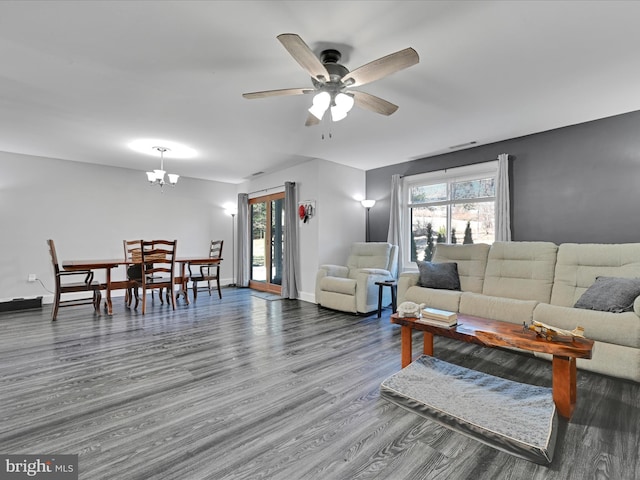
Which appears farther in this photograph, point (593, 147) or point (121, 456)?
point (593, 147)

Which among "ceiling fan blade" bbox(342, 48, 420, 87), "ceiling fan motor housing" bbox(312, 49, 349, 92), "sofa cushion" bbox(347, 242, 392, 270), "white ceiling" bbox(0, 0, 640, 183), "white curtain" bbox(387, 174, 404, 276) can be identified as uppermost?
"white ceiling" bbox(0, 0, 640, 183)

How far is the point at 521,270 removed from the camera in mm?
3443

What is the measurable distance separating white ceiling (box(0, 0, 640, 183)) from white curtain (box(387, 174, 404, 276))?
1.20 meters

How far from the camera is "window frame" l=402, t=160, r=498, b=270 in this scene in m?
4.46

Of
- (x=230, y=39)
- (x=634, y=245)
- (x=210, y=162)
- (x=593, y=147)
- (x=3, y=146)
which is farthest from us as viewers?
(x=210, y=162)

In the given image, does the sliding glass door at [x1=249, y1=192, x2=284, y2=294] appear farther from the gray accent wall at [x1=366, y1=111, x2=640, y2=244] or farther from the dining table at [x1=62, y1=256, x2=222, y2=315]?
the gray accent wall at [x1=366, y1=111, x2=640, y2=244]

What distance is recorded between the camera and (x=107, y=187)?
564 cm

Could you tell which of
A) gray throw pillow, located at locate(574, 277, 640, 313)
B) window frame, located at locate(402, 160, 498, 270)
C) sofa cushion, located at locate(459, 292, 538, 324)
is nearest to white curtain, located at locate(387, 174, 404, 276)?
window frame, located at locate(402, 160, 498, 270)

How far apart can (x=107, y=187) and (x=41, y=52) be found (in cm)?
396

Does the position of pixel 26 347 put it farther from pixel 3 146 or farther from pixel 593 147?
pixel 593 147

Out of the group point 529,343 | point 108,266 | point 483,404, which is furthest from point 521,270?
point 108,266

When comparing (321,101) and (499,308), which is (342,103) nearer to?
(321,101)

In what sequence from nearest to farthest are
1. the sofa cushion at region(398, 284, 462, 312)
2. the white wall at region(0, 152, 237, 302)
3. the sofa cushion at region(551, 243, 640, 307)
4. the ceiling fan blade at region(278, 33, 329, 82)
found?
the ceiling fan blade at region(278, 33, 329, 82) → the sofa cushion at region(551, 243, 640, 307) → the sofa cushion at region(398, 284, 462, 312) → the white wall at region(0, 152, 237, 302)

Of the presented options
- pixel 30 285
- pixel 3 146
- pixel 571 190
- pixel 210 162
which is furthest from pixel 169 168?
pixel 571 190
